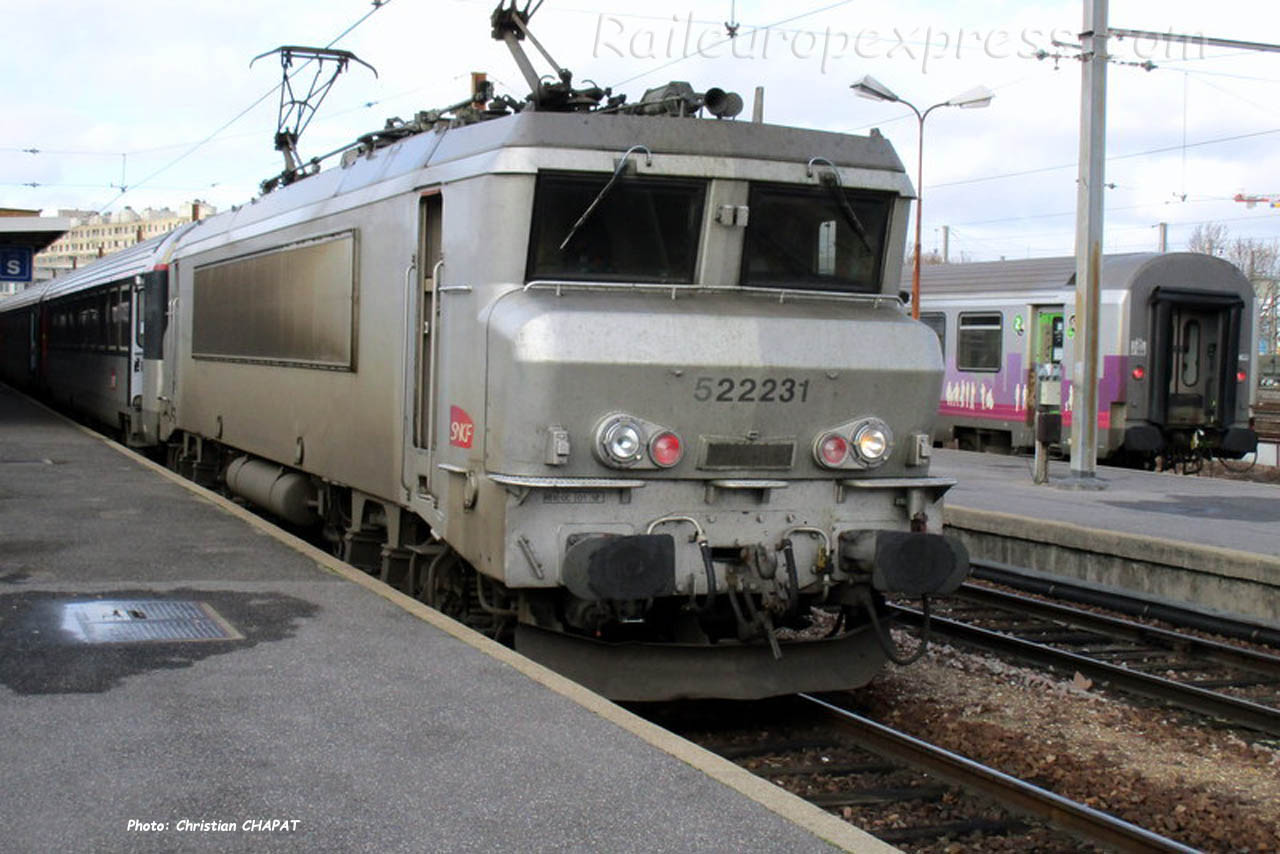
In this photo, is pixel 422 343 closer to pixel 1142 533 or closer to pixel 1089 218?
pixel 1142 533

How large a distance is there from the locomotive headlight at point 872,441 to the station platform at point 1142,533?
15.3 feet

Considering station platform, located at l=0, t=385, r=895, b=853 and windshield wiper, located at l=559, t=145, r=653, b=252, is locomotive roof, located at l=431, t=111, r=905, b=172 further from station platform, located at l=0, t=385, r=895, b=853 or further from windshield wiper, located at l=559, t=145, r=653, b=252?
station platform, located at l=0, t=385, r=895, b=853

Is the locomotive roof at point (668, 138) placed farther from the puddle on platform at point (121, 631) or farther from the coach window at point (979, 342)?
the coach window at point (979, 342)

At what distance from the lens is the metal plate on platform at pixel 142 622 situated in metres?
7.16

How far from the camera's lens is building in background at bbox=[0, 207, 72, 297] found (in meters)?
24.3

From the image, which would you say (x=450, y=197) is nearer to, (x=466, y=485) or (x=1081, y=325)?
(x=466, y=485)

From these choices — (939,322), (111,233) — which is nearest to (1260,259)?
(939,322)

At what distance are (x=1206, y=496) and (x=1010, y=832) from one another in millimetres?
10898

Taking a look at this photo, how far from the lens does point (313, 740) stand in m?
5.45

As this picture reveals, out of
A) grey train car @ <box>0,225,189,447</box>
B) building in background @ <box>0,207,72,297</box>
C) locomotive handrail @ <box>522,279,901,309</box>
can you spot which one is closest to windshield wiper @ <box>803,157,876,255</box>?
locomotive handrail @ <box>522,279,901,309</box>

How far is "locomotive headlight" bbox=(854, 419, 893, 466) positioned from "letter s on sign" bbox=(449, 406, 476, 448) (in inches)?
79.9

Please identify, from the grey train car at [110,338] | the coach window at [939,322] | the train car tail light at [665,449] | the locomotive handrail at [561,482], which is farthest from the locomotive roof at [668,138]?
the coach window at [939,322]

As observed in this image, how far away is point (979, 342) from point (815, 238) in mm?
15701

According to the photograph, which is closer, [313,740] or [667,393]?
[313,740]
